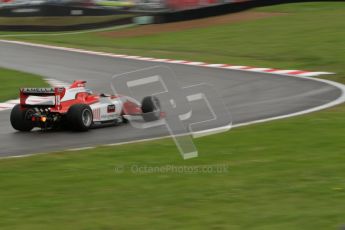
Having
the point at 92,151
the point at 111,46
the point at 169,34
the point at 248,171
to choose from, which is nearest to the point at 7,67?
the point at 111,46

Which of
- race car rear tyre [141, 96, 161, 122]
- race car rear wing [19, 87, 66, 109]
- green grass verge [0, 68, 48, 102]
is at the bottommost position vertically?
green grass verge [0, 68, 48, 102]

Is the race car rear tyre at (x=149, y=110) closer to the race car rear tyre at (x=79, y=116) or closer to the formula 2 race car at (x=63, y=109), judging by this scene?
the formula 2 race car at (x=63, y=109)

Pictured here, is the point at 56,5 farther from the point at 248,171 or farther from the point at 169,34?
the point at 248,171

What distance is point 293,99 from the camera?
14.1m

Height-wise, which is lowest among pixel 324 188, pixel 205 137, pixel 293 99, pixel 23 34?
pixel 23 34

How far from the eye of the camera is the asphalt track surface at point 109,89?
10.4 m

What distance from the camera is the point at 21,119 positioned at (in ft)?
36.6

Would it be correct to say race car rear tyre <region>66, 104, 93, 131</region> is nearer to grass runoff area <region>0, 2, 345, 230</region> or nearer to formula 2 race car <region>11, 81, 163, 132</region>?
formula 2 race car <region>11, 81, 163, 132</region>

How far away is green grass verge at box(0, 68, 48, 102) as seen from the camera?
640 inches

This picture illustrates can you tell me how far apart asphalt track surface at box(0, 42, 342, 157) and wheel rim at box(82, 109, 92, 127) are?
165mm

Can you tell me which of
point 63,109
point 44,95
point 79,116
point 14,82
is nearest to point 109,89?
point 14,82

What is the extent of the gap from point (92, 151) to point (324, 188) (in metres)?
3.48

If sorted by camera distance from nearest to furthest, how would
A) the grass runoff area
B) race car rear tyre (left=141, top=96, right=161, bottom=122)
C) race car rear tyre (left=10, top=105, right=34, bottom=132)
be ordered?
1. the grass runoff area
2. race car rear tyre (left=10, top=105, right=34, bottom=132)
3. race car rear tyre (left=141, top=96, right=161, bottom=122)

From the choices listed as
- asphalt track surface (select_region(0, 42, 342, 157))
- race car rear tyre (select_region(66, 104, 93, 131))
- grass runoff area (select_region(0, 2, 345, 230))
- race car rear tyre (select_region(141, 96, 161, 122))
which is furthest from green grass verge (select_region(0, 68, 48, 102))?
grass runoff area (select_region(0, 2, 345, 230))
